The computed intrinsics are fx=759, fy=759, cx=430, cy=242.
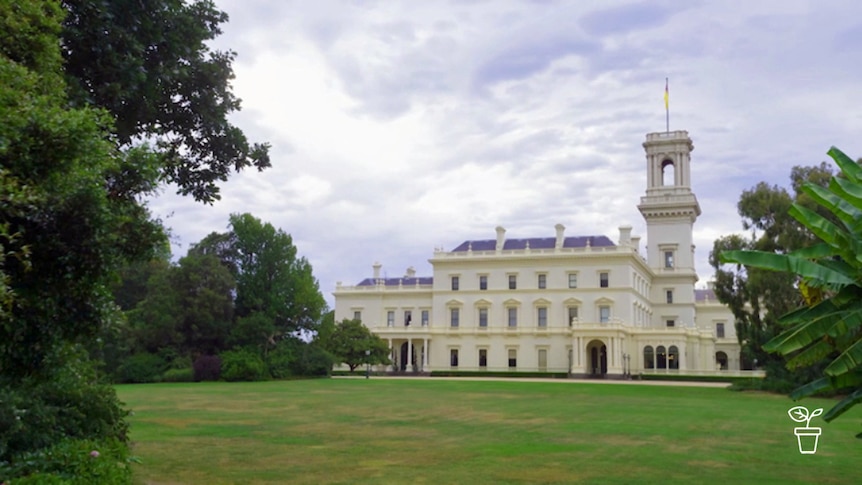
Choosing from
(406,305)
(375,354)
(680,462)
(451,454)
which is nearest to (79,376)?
(451,454)

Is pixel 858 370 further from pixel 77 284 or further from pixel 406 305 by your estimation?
pixel 406 305

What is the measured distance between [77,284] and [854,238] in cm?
806

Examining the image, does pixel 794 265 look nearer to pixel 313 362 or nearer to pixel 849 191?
pixel 849 191

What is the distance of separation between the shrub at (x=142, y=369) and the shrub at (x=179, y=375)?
0.57 m

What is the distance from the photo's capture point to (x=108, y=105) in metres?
11.5

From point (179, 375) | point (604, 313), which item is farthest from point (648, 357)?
point (179, 375)

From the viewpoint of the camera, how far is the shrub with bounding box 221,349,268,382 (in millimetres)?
52938

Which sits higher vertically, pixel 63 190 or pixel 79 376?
pixel 63 190

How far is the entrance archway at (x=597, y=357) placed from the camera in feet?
235

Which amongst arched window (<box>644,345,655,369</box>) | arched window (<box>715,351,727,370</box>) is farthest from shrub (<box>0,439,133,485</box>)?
arched window (<box>715,351,727,370</box>)

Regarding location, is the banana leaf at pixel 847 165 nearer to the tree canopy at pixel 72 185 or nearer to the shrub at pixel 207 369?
the tree canopy at pixel 72 185

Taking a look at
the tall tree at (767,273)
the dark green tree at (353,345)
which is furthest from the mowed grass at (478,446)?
the dark green tree at (353,345)

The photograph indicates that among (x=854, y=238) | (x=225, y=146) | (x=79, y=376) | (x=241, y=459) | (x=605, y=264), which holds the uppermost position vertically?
(x=605, y=264)

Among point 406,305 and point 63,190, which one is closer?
Result: point 63,190
